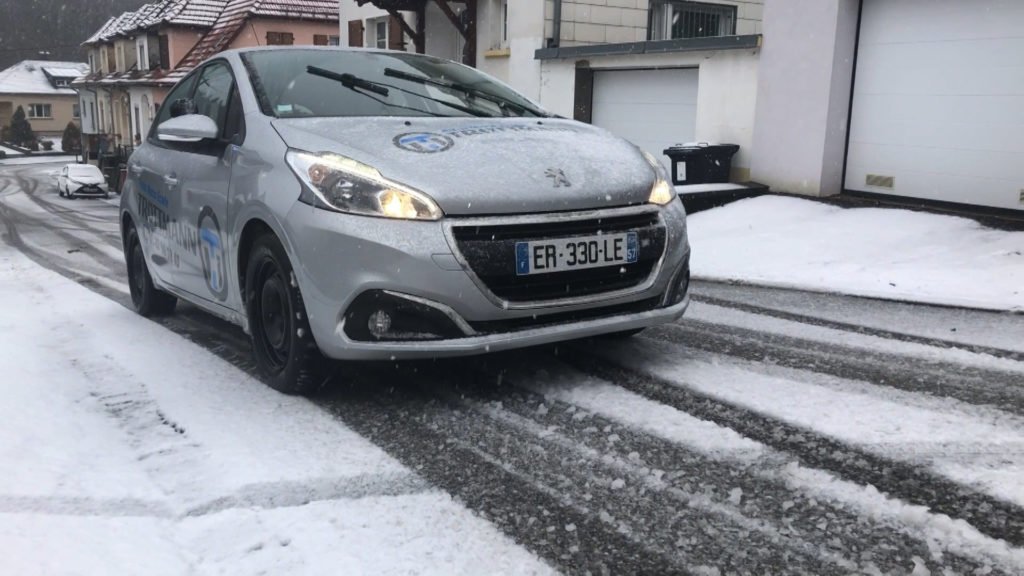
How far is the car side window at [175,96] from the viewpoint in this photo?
18.0ft

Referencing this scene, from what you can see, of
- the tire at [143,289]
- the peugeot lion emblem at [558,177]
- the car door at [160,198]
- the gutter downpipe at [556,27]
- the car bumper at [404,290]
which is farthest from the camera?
the gutter downpipe at [556,27]

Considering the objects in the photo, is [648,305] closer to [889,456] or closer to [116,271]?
[889,456]

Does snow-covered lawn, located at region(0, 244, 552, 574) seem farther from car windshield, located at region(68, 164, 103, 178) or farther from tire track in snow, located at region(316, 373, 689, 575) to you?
car windshield, located at region(68, 164, 103, 178)

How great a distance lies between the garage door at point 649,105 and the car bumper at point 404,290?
34.4ft

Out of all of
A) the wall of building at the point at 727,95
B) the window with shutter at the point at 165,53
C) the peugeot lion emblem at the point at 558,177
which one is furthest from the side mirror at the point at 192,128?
the window with shutter at the point at 165,53

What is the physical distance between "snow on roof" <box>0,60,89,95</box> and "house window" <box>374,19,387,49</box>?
247ft

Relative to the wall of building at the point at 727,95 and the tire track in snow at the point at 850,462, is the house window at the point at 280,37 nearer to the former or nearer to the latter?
the wall of building at the point at 727,95

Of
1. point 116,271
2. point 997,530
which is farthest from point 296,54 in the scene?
point 116,271

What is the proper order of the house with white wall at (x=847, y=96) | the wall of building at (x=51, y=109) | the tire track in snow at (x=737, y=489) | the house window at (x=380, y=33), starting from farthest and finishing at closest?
the wall of building at (x=51, y=109)
the house window at (x=380, y=33)
the house with white wall at (x=847, y=96)
the tire track in snow at (x=737, y=489)

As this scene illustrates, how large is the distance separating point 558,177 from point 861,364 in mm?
1794

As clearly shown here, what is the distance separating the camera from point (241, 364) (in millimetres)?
4555

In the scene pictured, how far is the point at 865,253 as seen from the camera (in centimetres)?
788

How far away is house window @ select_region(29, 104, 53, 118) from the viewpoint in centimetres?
8869

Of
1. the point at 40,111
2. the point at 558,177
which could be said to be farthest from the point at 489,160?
the point at 40,111
